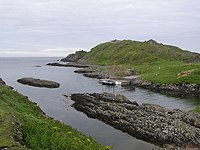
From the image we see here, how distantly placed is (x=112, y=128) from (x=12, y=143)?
28447mm

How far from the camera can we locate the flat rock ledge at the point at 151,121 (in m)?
34.5

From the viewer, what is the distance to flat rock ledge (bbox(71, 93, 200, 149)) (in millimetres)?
34469

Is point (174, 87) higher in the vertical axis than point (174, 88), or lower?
higher

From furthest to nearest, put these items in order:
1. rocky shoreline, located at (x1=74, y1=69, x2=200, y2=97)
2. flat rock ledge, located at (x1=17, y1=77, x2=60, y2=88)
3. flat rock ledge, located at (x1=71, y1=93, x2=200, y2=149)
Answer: flat rock ledge, located at (x1=17, y1=77, x2=60, y2=88) → rocky shoreline, located at (x1=74, y1=69, x2=200, y2=97) → flat rock ledge, located at (x1=71, y1=93, x2=200, y2=149)

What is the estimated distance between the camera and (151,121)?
40281 millimetres

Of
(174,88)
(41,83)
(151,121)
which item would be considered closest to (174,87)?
(174,88)

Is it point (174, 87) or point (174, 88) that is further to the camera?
point (174, 87)

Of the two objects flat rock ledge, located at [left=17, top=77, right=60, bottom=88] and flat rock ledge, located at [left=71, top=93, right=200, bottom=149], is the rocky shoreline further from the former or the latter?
flat rock ledge, located at [left=17, top=77, right=60, bottom=88]

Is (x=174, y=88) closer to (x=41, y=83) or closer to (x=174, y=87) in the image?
(x=174, y=87)

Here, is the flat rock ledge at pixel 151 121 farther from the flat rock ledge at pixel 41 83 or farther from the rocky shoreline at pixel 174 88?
the flat rock ledge at pixel 41 83

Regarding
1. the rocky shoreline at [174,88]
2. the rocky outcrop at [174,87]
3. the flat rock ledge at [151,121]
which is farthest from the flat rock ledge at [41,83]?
the flat rock ledge at [151,121]

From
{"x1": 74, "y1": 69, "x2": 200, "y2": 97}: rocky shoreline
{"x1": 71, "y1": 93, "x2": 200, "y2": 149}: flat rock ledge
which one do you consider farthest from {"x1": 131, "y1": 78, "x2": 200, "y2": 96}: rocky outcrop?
{"x1": 71, "y1": 93, "x2": 200, "y2": 149}: flat rock ledge

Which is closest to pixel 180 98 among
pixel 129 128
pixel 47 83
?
pixel 129 128

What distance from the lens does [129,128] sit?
39.1 meters
